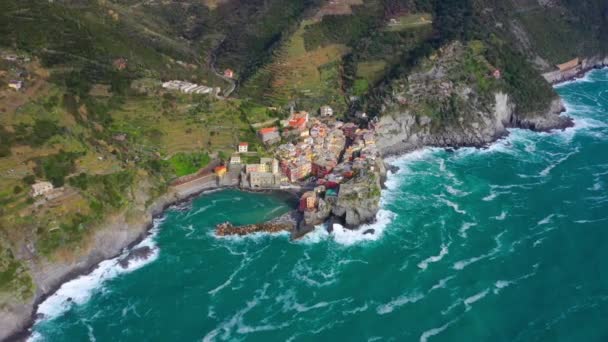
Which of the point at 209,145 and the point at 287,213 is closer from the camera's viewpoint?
the point at 287,213

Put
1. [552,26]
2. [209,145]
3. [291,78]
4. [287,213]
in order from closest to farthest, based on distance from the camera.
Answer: [287,213] → [209,145] → [291,78] → [552,26]

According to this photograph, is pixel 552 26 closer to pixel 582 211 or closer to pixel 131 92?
pixel 582 211

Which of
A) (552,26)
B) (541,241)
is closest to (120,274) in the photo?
(541,241)

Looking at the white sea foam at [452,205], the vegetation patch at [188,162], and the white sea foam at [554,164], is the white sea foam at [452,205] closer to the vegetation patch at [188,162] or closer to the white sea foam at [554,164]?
the white sea foam at [554,164]

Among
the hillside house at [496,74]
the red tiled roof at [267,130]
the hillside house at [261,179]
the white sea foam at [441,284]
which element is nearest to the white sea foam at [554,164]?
the hillside house at [496,74]

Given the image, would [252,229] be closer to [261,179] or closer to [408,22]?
[261,179]

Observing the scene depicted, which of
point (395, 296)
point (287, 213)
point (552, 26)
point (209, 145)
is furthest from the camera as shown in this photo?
point (552, 26)
